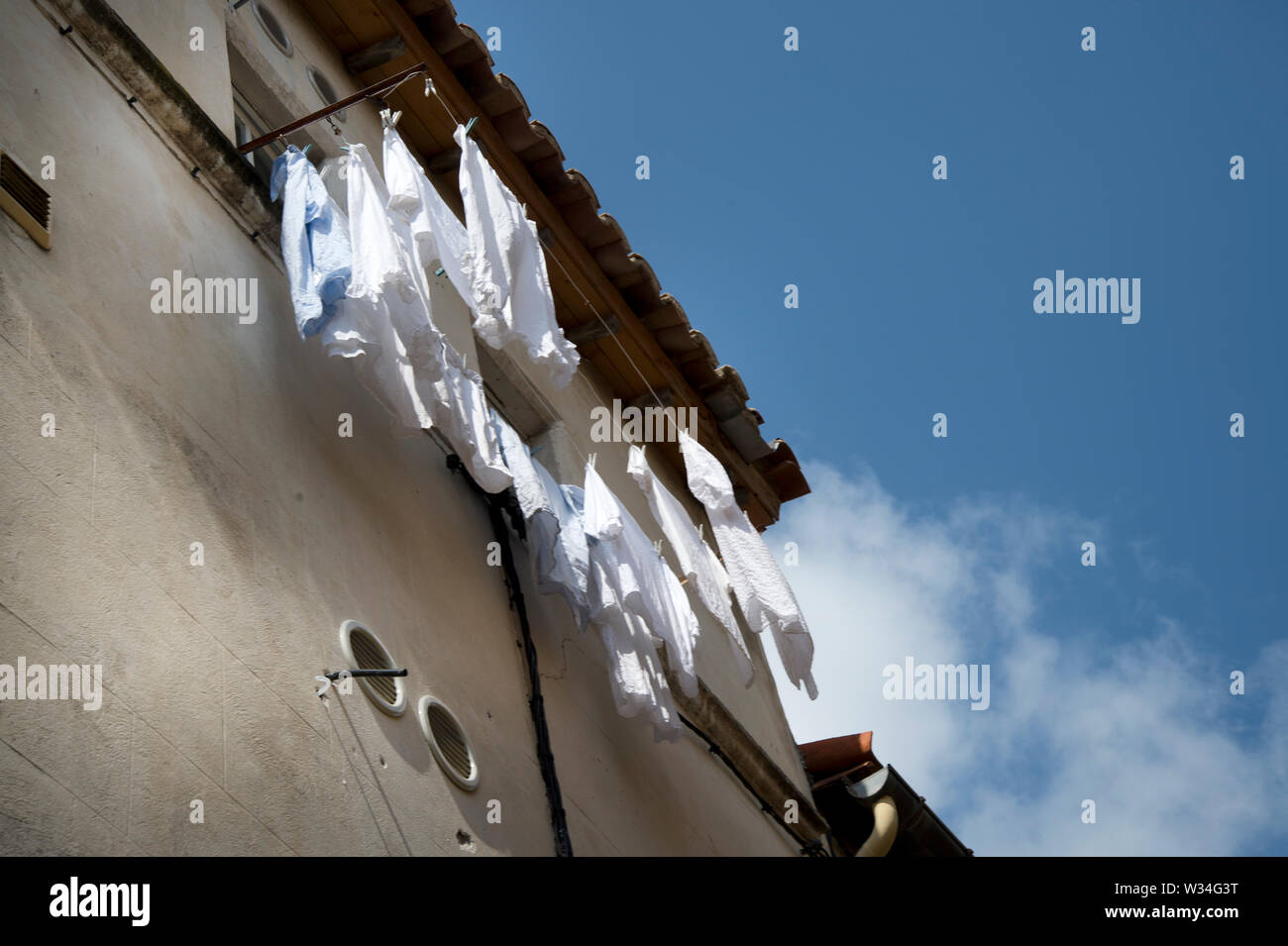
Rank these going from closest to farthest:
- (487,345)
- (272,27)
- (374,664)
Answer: (374,664) < (487,345) < (272,27)

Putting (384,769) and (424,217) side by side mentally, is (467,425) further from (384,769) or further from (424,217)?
(384,769)

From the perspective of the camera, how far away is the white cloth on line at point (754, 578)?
9.41m

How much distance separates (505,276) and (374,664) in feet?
7.86

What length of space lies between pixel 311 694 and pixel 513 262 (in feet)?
10.4

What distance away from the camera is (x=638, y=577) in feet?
26.2

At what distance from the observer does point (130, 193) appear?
5.86 meters

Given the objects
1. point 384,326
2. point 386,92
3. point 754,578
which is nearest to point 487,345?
point 384,326

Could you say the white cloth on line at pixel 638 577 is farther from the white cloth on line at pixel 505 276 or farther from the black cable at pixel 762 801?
the black cable at pixel 762 801

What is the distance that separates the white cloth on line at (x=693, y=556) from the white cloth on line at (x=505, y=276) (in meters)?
1.65

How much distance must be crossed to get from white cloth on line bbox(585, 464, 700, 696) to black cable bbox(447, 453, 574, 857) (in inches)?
14.9

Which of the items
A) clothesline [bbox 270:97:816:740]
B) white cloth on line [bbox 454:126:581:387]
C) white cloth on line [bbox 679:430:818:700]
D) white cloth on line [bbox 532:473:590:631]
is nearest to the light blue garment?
clothesline [bbox 270:97:816:740]

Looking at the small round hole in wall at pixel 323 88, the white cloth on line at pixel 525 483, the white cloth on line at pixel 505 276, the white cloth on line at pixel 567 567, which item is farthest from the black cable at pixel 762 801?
the small round hole in wall at pixel 323 88
